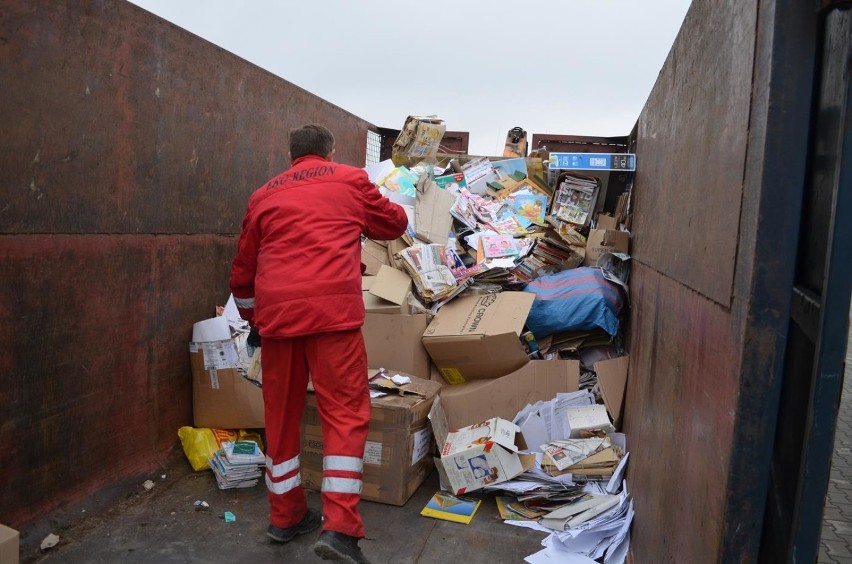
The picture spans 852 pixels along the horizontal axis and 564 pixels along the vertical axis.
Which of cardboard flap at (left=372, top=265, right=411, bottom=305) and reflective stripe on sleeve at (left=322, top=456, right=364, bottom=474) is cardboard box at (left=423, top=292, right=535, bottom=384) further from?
reflective stripe on sleeve at (left=322, top=456, right=364, bottom=474)

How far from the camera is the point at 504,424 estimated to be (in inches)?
127

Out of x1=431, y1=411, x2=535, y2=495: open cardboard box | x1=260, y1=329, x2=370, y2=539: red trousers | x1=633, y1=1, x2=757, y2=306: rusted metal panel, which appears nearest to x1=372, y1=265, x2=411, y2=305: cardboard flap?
x1=431, y1=411, x2=535, y2=495: open cardboard box

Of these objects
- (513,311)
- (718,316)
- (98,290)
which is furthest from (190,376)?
(718,316)

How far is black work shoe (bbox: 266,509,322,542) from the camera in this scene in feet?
8.84

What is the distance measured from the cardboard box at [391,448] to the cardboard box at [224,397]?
39cm

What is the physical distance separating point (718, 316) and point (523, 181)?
14.2ft

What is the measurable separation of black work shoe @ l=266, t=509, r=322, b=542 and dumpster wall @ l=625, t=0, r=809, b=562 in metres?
1.36

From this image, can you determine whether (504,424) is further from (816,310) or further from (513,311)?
(816,310)

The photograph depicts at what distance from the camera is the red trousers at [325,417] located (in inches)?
97.7

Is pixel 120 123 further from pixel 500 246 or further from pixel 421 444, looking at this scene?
pixel 500 246

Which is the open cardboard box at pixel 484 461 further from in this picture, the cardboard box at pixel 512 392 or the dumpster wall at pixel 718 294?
the dumpster wall at pixel 718 294

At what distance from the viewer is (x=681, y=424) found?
182 cm

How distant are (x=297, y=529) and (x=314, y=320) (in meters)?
0.96

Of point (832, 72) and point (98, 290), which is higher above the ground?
point (832, 72)
